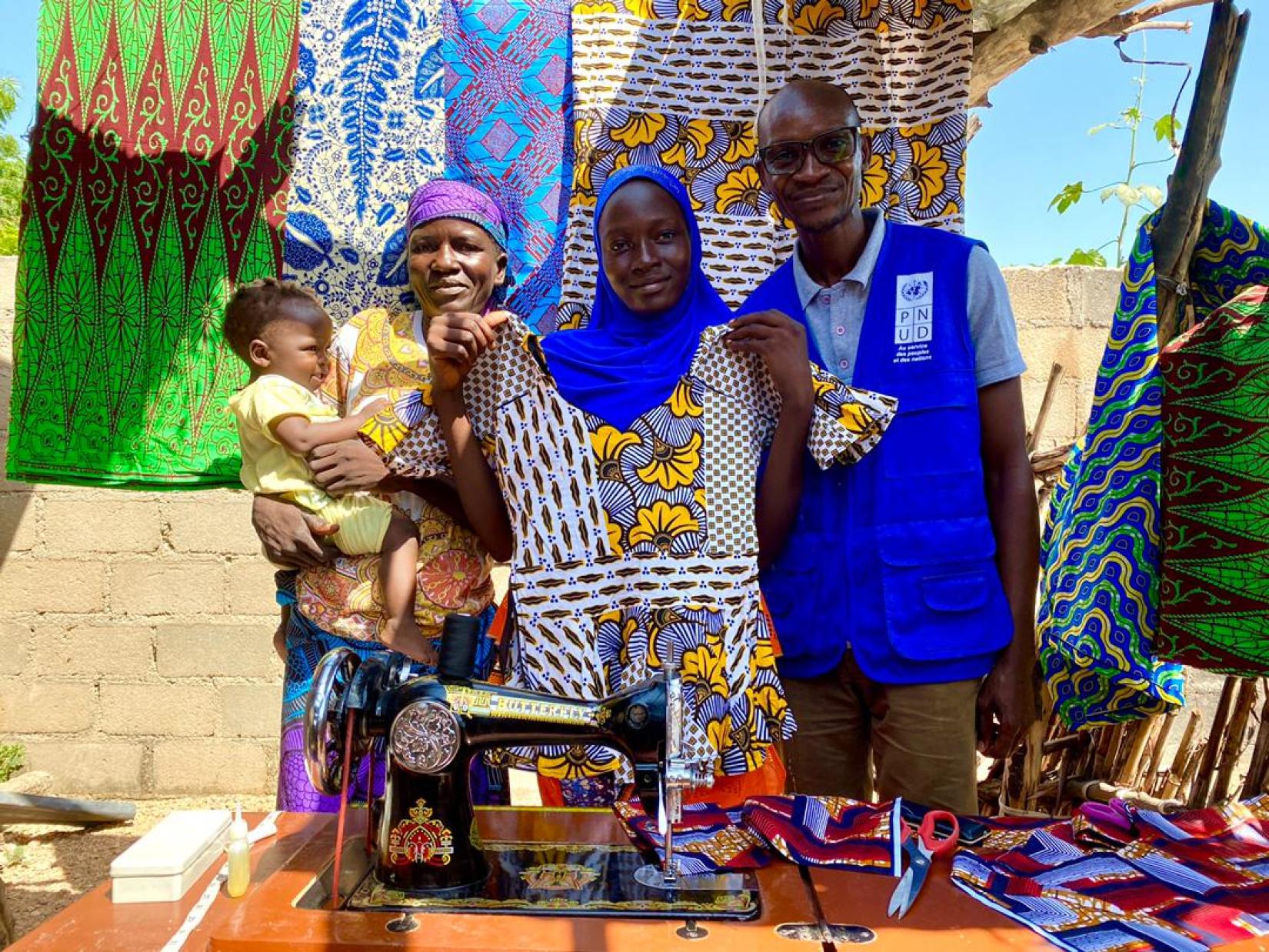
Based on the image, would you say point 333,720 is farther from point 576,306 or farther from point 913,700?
point 576,306

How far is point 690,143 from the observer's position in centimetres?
288

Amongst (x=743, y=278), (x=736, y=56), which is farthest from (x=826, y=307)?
(x=736, y=56)

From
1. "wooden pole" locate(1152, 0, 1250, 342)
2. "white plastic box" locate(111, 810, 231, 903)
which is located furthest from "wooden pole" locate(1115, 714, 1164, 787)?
"white plastic box" locate(111, 810, 231, 903)

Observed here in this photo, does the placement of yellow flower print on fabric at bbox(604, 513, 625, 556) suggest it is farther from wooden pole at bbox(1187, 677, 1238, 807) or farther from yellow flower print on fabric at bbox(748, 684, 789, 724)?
wooden pole at bbox(1187, 677, 1238, 807)

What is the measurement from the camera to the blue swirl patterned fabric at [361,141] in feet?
9.65

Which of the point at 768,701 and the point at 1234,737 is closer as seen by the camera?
the point at 768,701

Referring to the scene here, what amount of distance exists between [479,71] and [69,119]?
3.84 feet

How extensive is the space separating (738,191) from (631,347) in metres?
0.96

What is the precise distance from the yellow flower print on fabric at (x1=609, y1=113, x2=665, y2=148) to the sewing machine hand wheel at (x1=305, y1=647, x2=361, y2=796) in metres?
1.85

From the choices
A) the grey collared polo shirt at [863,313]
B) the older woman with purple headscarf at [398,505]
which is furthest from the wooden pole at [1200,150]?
the older woman with purple headscarf at [398,505]

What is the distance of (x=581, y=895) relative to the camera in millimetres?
1439

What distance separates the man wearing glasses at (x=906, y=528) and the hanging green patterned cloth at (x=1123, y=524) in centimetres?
9

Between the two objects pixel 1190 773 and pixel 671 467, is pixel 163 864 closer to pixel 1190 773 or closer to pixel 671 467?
pixel 671 467

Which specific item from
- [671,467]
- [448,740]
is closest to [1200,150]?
[671,467]
